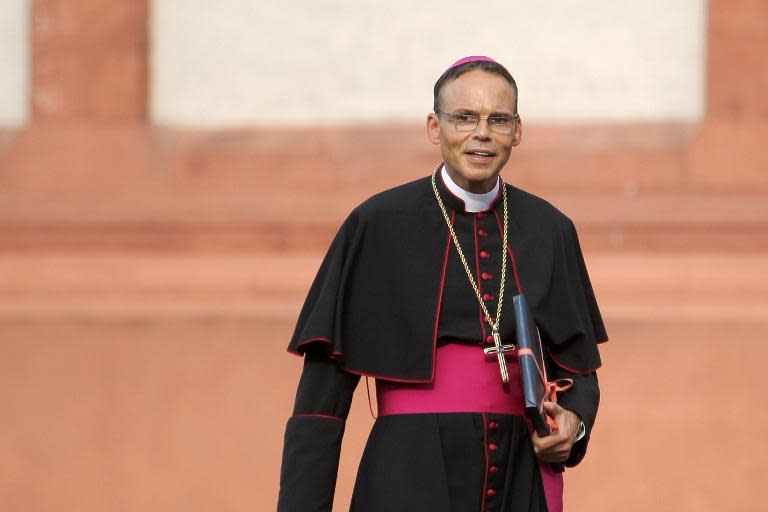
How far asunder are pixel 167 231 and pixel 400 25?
50.7 inches

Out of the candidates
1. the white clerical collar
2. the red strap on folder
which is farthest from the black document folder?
the white clerical collar

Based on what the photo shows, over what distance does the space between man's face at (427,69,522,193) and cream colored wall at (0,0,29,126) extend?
3.69 meters

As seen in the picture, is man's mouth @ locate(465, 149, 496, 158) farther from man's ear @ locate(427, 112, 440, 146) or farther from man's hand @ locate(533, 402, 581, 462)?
man's hand @ locate(533, 402, 581, 462)

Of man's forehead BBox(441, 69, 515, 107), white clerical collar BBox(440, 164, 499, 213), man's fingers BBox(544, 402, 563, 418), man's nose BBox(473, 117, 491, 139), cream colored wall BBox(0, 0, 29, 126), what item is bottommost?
man's fingers BBox(544, 402, 563, 418)

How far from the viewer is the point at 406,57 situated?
263 inches

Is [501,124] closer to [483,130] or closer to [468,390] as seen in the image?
[483,130]

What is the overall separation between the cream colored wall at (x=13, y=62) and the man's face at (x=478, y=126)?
3.69 m

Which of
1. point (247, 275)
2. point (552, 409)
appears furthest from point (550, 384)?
point (247, 275)

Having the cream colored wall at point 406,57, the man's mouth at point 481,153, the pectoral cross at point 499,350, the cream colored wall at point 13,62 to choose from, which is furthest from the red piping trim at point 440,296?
the cream colored wall at point 13,62

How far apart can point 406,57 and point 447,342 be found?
133 inches

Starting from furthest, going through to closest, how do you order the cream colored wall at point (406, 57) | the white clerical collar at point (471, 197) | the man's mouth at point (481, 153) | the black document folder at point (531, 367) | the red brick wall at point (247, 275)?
1. the cream colored wall at point (406, 57)
2. the red brick wall at point (247, 275)
3. the white clerical collar at point (471, 197)
4. the man's mouth at point (481, 153)
5. the black document folder at point (531, 367)

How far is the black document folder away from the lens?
3295mm

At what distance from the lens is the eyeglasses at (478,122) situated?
339cm

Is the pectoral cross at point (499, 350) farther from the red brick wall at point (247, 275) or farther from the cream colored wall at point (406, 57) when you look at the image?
the cream colored wall at point (406, 57)
